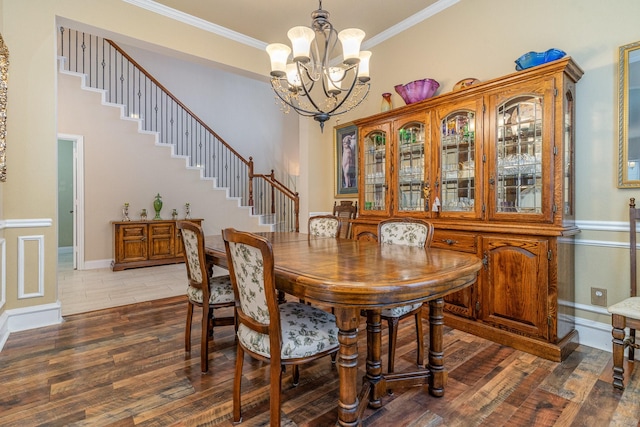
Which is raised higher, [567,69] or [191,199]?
[567,69]

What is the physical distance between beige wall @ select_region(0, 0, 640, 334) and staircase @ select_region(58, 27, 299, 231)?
2771mm

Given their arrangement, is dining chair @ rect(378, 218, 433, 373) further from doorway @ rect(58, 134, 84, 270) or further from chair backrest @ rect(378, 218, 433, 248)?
doorway @ rect(58, 134, 84, 270)

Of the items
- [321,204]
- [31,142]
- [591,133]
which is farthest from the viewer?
→ [321,204]

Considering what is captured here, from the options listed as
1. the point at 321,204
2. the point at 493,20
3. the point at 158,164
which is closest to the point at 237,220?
the point at 158,164

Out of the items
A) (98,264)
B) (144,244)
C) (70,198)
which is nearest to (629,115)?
(144,244)

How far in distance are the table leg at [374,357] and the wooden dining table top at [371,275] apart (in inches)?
12.2

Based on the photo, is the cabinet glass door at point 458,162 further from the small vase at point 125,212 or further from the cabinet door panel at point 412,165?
the small vase at point 125,212

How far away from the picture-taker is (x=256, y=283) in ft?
4.66

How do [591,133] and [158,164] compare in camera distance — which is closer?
[591,133]

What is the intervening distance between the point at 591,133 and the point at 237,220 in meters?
5.63

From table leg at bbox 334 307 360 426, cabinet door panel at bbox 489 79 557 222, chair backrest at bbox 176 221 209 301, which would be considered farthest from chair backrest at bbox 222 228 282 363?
cabinet door panel at bbox 489 79 557 222

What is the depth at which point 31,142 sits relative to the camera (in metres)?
2.75

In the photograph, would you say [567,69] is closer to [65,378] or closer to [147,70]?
[65,378]

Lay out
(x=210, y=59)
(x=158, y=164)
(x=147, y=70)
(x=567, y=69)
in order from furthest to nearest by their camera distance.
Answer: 1. (x=147, y=70)
2. (x=158, y=164)
3. (x=210, y=59)
4. (x=567, y=69)
